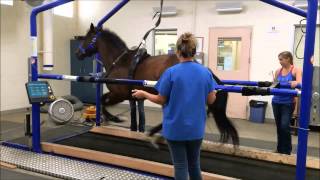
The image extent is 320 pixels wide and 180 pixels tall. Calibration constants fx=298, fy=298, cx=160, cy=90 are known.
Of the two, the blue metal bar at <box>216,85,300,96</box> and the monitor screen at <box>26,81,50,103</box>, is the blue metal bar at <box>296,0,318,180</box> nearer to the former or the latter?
the blue metal bar at <box>216,85,300,96</box>

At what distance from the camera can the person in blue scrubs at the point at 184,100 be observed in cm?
215

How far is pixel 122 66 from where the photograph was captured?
4.31m

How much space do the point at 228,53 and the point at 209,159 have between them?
4513mm

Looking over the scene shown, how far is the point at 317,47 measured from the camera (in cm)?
677

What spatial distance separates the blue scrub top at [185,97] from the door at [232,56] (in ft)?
17.8

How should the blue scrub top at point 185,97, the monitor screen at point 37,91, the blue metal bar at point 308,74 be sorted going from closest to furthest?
1. the blue scrub top at point 185,97
2. the blue metal bar at point 308,74
3. the monitor screen at point 37,91

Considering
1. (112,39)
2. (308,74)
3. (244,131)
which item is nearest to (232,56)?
(244,131)

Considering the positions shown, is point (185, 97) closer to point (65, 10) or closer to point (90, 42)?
point (90, 42)

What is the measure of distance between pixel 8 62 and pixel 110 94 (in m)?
4.37

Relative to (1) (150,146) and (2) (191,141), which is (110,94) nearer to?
(1) (150,146)

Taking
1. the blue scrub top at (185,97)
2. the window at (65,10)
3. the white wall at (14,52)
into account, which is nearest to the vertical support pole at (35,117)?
the blue scrub top at (185,97)

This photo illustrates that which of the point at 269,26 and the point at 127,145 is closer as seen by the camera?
the point at 127,145

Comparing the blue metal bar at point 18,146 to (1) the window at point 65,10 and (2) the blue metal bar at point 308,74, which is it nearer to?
(2) the blue metal bar at point 308,74

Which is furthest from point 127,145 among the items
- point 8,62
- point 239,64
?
point 8,62
